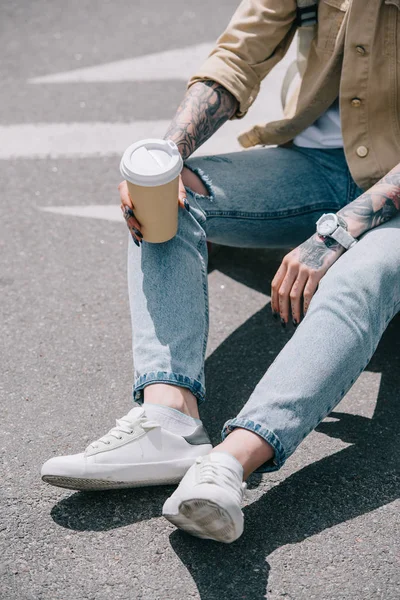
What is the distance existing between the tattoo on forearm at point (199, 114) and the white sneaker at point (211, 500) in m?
1.05

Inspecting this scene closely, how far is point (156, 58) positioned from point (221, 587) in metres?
3.63

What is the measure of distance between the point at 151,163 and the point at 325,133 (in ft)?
2.62

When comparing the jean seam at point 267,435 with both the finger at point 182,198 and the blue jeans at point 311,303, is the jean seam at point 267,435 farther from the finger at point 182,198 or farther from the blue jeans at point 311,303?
the finger at point 182,198

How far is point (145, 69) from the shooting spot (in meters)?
4.70

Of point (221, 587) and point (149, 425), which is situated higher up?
point (149, 425)

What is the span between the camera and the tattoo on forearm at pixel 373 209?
2.23 meters

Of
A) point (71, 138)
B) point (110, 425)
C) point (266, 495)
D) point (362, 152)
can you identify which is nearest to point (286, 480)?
point (266, 495)

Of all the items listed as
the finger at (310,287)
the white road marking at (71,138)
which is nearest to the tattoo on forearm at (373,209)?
the finger at (310,287)

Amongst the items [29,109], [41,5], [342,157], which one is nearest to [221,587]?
[342,157]

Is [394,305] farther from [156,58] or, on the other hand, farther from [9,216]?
[156,58]

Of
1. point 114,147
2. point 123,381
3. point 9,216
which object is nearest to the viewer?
point 123,381

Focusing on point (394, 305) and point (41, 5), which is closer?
point (394, 305)

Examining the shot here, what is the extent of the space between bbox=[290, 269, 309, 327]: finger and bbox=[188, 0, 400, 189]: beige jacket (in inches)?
20.1

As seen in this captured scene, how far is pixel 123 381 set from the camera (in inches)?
101
